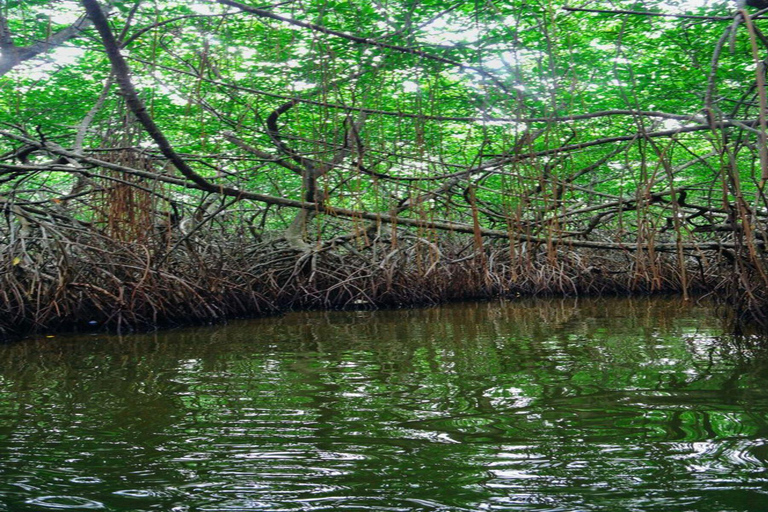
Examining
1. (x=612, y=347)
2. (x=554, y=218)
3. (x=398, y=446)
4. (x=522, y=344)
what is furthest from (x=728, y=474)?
(x=522, y=344)

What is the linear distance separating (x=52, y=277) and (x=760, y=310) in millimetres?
4367

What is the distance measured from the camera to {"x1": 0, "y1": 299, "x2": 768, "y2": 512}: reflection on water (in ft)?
4.66

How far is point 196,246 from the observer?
627 centimetres

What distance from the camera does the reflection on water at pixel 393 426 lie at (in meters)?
1.42

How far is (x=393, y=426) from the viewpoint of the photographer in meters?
1.96

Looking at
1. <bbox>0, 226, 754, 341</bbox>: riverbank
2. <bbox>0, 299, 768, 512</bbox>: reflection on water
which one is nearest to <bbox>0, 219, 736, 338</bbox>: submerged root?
<bbox>0, 226, 754, 341</bbox>: riverbank

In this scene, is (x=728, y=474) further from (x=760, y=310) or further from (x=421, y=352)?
(x=760, y=310)

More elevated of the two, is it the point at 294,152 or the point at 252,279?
the point at 294,152

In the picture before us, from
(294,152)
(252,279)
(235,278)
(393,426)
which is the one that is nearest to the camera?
(393,426)

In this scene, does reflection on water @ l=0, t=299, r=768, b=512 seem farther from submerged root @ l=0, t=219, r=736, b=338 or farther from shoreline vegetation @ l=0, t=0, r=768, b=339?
shoreline vegetation @ l=0, t=0, r=768, b=339

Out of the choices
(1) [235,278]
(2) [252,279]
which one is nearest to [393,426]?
(2) [252,279]

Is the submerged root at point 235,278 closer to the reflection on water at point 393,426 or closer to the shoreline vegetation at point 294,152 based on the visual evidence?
the shoreline vegetation at point 294,152

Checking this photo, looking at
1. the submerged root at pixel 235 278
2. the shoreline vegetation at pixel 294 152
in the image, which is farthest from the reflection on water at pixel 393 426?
the shoreline vegetation at pixel 294 152

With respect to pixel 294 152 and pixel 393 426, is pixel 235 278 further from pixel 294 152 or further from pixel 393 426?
pixel 393 426
